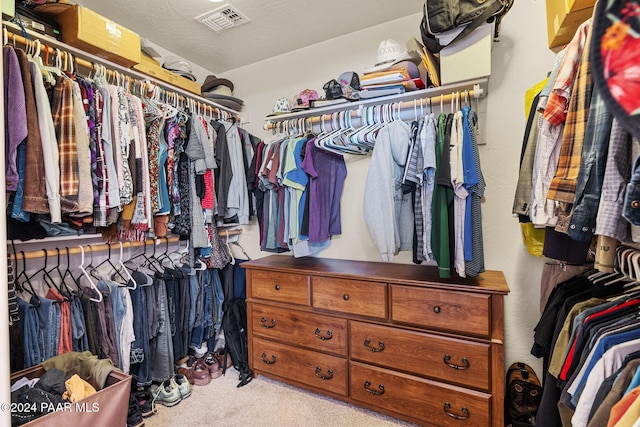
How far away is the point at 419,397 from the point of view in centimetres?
162

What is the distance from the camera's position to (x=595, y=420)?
757 millimetres

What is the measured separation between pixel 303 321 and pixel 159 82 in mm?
1779

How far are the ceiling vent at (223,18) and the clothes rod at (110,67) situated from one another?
472mm

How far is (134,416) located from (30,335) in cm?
64

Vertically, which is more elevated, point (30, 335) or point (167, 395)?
point (30, 335)

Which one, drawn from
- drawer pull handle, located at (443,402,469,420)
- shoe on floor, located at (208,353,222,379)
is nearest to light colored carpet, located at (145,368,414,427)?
shoe on floor, located at (208,353,222,379)

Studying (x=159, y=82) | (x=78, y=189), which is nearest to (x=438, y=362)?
(x=78, y=189)

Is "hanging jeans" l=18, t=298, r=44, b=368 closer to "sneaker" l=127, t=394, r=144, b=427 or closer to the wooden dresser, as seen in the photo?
"sneaker" l=127, t=394, r=144, b=427

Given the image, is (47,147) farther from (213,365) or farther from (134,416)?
(213,365)

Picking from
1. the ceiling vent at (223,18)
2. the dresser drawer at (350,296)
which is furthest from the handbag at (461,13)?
the dresser drawer at (350,296)

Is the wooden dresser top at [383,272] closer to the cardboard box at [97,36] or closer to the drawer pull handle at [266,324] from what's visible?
the drawer pull handle at [266,324]

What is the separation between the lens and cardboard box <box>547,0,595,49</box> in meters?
1.06

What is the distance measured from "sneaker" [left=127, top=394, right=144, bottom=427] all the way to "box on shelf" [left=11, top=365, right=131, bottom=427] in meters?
0.42

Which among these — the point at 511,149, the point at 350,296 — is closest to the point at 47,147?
the point at 350,296
